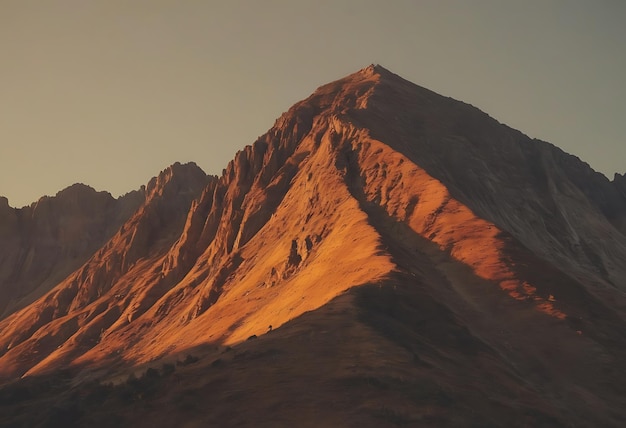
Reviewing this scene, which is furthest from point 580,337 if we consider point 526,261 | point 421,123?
point 421,123

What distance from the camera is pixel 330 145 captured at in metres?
65.1

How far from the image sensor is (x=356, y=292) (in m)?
32.2

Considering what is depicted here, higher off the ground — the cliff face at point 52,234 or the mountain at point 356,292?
the cliff face at point 52,234

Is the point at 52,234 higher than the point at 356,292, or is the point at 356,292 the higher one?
the point at 52,234

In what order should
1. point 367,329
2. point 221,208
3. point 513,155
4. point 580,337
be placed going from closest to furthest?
point 367,329, point 580,337, point 221,208, point 513,155

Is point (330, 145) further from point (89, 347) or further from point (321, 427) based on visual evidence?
→ point (321, 427)

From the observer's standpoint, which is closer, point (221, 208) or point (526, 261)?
point (526, 261)

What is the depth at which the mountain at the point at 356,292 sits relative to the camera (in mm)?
22094

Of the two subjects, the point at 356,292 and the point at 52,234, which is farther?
the point at 52,234

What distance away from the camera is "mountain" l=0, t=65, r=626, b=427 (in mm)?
22094

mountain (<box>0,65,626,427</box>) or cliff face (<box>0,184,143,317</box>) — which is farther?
cliff face (<box>0,184,143,317</box>)

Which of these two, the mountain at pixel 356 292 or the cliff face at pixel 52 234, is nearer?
the mountain at pixel 356 292

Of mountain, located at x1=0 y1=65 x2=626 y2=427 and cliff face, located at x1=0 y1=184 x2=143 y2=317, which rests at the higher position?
cliff face, located at x1=0 y1=184 x2=143 y2=317

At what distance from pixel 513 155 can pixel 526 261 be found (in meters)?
44.7
